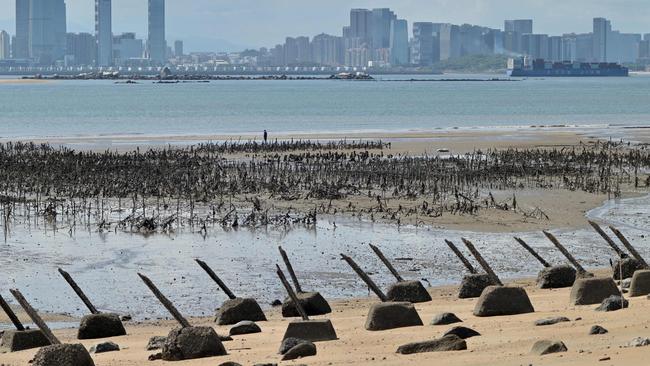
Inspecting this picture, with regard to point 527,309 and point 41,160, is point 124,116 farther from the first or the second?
point 527,309

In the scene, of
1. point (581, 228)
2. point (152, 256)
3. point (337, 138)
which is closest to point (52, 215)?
point (152, 256)

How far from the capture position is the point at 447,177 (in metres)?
34.8

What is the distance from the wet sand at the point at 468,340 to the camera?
1201 cm

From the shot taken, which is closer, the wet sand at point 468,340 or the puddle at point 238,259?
the wet sand at point 468,340

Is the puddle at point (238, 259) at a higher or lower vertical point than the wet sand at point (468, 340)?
lower

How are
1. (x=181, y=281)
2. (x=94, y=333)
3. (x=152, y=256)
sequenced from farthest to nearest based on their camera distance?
(x=152, y=256)
(x=181, y=281)
(x=94, y=333)

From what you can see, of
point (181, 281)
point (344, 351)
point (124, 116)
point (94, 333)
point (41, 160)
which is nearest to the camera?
point (344, 351)

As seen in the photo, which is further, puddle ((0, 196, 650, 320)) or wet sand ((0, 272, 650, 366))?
puddle ((0, 196, 650, 320))

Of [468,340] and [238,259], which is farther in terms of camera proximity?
[238,259]

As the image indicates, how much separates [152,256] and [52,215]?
537 centimetres

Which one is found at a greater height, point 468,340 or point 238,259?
point 468,340

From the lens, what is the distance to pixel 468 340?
13.4 meters

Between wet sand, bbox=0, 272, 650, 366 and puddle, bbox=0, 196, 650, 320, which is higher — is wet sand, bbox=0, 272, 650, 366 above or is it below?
above

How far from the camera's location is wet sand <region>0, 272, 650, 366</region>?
39.4ft
